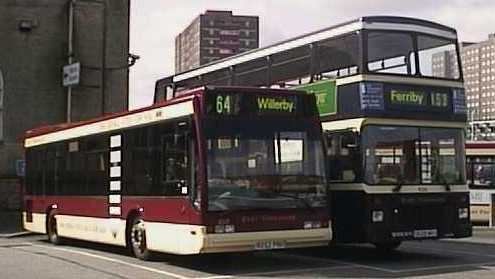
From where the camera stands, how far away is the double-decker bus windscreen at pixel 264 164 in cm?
1279

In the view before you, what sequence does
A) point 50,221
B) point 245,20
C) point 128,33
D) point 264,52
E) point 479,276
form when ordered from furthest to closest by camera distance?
point 128,33 → point 245,20 → point 50,221 → point 264,52 → point 479,276

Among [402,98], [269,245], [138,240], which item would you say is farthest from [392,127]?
[138,240]

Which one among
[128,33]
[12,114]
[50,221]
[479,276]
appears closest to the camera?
[479,276]

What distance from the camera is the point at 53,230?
20.0 meters

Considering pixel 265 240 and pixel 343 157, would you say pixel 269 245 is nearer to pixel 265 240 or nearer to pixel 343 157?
pixel 265 240

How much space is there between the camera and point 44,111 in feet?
101

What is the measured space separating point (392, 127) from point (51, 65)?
19.4 meters

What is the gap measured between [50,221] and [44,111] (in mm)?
11523

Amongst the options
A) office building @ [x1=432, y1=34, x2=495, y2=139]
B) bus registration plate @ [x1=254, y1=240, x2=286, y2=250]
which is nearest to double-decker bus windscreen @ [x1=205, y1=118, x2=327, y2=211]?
bus registration plate @ [x1=254, y1=240, x2=286, y2=250]

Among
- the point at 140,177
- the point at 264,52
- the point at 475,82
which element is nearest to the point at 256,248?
the point at 140,177

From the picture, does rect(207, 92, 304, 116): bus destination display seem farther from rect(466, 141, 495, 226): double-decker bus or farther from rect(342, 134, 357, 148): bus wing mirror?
rect(466, 141, 495, 226): double-decker bus

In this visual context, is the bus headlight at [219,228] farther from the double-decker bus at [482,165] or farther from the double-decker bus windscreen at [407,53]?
the double-decker bus at [482,165]

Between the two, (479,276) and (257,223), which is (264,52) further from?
(479,276)

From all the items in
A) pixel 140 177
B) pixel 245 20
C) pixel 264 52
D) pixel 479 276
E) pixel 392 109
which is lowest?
pixel 479 276
